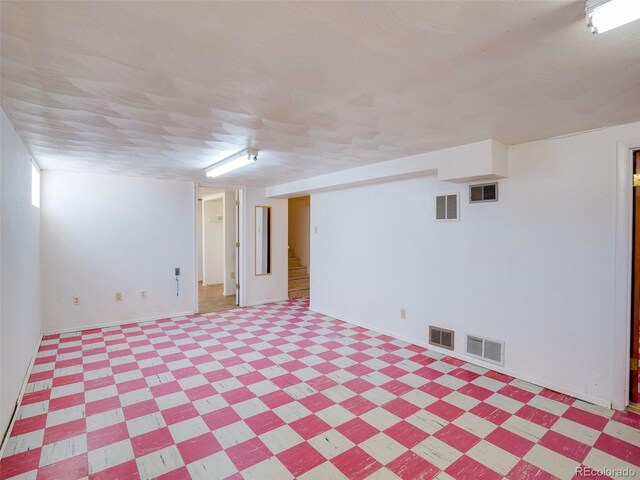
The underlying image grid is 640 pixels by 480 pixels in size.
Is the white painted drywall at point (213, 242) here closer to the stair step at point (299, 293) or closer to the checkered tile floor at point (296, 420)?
the stair step at point (299, 293)

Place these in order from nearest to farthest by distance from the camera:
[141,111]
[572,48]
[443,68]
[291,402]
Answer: [572,48] → [443,68] → [141,111] → [291,402]

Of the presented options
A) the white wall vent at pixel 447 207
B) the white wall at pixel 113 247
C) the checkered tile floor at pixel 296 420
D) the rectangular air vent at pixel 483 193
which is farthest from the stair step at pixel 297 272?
the rectangular air vent at pixel 483 193

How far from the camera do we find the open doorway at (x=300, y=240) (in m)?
7.76

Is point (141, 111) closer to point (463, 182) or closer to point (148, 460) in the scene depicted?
point (148, 460)

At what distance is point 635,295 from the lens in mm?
2576

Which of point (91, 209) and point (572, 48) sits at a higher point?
point (572, 48)

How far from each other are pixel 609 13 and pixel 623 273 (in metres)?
2.17

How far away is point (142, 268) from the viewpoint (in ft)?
16.6

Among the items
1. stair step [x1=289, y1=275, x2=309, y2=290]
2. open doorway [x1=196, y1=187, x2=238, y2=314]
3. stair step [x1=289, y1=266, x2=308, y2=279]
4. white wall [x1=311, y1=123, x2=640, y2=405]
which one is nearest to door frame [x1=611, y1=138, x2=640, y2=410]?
white wall [x1=311, y1=123, x2=640, y2=405]

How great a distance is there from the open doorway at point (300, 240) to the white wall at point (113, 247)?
278 cm

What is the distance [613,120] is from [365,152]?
1967 mm

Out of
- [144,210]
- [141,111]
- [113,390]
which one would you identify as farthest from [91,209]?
[141,111]

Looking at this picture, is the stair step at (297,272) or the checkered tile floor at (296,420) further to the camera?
the stair step at (297,272)

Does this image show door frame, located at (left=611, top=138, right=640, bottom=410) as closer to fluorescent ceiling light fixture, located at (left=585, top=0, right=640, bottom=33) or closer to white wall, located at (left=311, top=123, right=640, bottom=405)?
white wall, located at (left=311, top=123, right=640, bottom=405)
